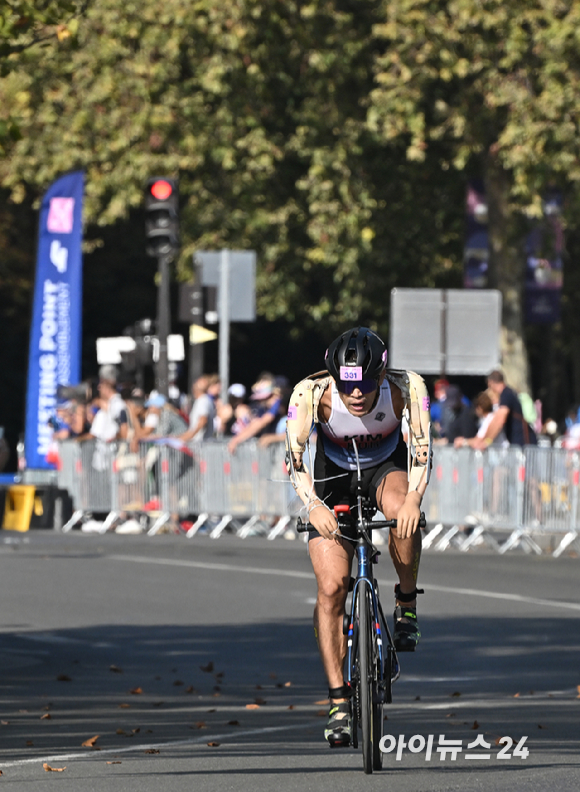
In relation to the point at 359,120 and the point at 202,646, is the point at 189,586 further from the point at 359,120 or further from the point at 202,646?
the point at 359,120

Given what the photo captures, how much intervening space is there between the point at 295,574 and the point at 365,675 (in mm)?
9775

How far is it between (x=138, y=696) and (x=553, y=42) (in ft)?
65.3

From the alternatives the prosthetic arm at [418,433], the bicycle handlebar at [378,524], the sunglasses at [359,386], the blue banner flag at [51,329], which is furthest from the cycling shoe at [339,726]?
the blue banner flag at [51,329]

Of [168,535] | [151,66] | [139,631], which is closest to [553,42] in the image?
[151,66]

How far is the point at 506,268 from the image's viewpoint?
3238 cm

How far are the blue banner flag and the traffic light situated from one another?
3863 millimetres

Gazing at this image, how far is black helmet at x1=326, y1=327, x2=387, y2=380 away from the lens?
7.44 m

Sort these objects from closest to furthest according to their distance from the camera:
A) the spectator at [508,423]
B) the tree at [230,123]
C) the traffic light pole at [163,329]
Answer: the spectator at [508,423] < the traffic light pole at [163,329] < the tree at [230,123]

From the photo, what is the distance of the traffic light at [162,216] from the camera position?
22.6m

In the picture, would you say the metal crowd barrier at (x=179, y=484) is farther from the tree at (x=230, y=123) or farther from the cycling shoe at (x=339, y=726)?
the cycling shoe at (x=339, y=726)

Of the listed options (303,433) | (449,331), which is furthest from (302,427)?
(449,331)

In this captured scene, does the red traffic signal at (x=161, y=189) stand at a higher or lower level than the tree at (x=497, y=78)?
lower

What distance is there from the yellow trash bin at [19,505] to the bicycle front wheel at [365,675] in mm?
15076

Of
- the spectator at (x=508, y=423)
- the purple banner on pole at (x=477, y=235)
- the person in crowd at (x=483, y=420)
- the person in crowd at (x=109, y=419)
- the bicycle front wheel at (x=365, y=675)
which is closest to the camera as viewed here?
the bicycle front wheel at (x=365, y=675)
